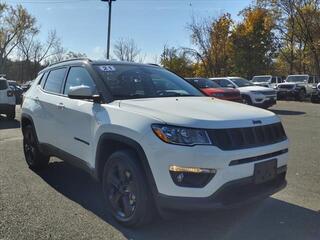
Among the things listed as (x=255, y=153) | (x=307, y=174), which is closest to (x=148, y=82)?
(x=255, y=153)

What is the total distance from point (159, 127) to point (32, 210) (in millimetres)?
2030

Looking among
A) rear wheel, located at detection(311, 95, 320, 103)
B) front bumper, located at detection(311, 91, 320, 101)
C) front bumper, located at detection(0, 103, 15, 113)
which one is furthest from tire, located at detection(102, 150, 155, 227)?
rear wheel, located at detection(311, 95, 320, 103)

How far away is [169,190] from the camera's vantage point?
409 centimetres

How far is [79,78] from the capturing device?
5742mm

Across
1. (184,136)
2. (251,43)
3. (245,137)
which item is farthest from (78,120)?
(251,43)

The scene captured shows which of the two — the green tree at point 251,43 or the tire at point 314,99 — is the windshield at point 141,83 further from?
the green tree at point 251,43

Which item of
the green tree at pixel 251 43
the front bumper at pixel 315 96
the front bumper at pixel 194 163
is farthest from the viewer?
the green tree at pixel 251 43

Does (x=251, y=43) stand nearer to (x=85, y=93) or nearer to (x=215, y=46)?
(x=215, y=46)

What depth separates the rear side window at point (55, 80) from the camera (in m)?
6.34

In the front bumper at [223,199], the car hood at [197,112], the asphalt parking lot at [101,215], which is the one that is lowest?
the asphalt parking lot at [101,215]

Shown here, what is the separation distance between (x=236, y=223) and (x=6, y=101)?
13.4 m

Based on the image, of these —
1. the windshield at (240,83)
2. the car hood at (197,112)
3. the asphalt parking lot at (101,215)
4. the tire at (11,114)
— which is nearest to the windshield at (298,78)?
the windshield at (240,83)

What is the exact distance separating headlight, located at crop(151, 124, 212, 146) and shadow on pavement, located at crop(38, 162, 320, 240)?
1.00 meters

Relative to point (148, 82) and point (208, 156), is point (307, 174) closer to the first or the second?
point (148, 82)
